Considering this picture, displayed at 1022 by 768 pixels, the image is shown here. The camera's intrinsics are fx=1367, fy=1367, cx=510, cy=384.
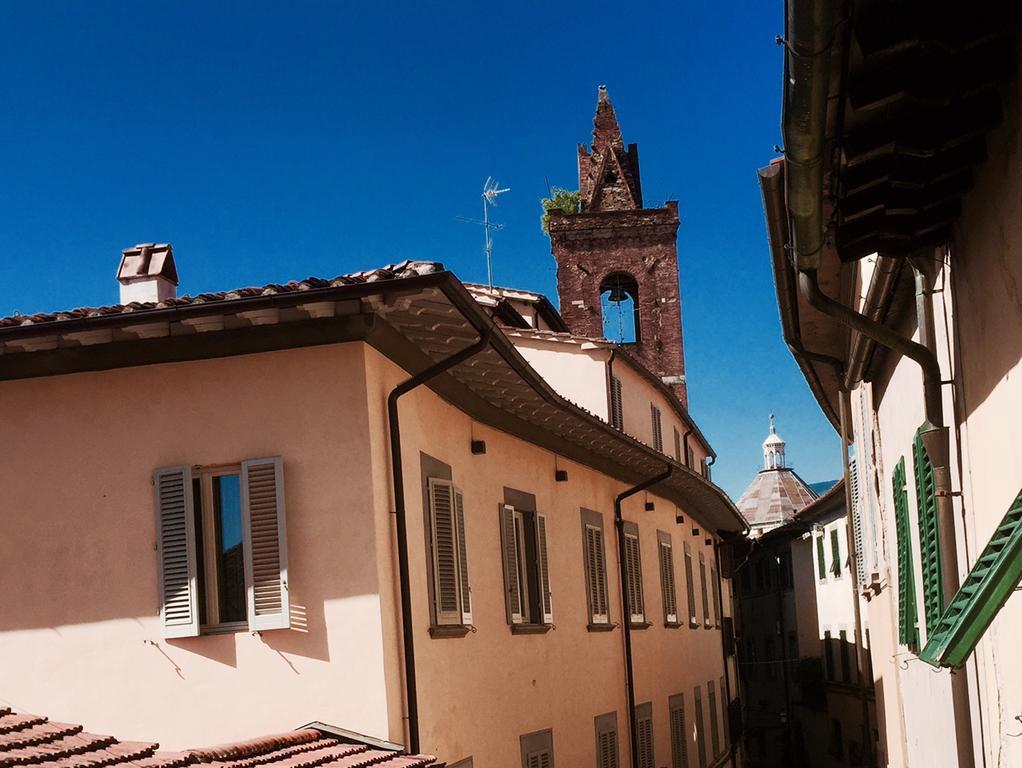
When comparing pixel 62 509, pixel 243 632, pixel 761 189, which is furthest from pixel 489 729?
pixel 761 189

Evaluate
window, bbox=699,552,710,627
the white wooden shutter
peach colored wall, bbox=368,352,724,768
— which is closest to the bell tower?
window, bbox=699,552,710,627

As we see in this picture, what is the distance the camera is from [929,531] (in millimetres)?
8148

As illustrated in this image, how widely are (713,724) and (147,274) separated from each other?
1917 cm

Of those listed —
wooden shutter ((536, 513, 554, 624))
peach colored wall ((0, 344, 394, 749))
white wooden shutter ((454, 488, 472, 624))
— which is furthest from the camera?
wooden shutter ((536, 513, 554, 624))

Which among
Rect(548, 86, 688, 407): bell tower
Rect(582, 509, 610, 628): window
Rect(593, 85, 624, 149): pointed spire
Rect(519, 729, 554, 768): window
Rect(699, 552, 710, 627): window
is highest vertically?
Rect(593, 85, 624, 149): pointed spire

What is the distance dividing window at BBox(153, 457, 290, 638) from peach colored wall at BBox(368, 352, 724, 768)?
85cm

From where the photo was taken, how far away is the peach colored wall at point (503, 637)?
10805 millimetres

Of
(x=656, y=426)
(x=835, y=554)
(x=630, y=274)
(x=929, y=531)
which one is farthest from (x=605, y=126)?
(x=929, y=531)

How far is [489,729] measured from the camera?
12.5 metres

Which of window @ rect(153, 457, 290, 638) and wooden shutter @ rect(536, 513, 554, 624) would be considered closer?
window @ rect(153, 457, 290, 638)

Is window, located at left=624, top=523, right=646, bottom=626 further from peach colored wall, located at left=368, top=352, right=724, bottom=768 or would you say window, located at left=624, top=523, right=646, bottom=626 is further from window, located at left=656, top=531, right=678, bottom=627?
window, located at left=656, top=531, right=678, bottom=627

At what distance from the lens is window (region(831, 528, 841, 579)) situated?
129 feet

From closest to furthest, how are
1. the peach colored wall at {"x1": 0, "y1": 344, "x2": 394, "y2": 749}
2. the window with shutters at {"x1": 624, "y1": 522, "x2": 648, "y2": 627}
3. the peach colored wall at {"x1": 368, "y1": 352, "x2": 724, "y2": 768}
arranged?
1. the peach colored wall at {"x1": 0, "y1": 344, "x2": 394, "y2": 749}
2. the peach colored wall at {"x1": 368, "y1": 352, "x2": 724, "y2": 768}
3. the window with shutters at {"x1": 624, "y1": 522, "x2": 648, "y2": 627}

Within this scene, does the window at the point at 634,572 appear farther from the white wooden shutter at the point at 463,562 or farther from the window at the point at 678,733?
the white wooden shutter at the point at 463,562
